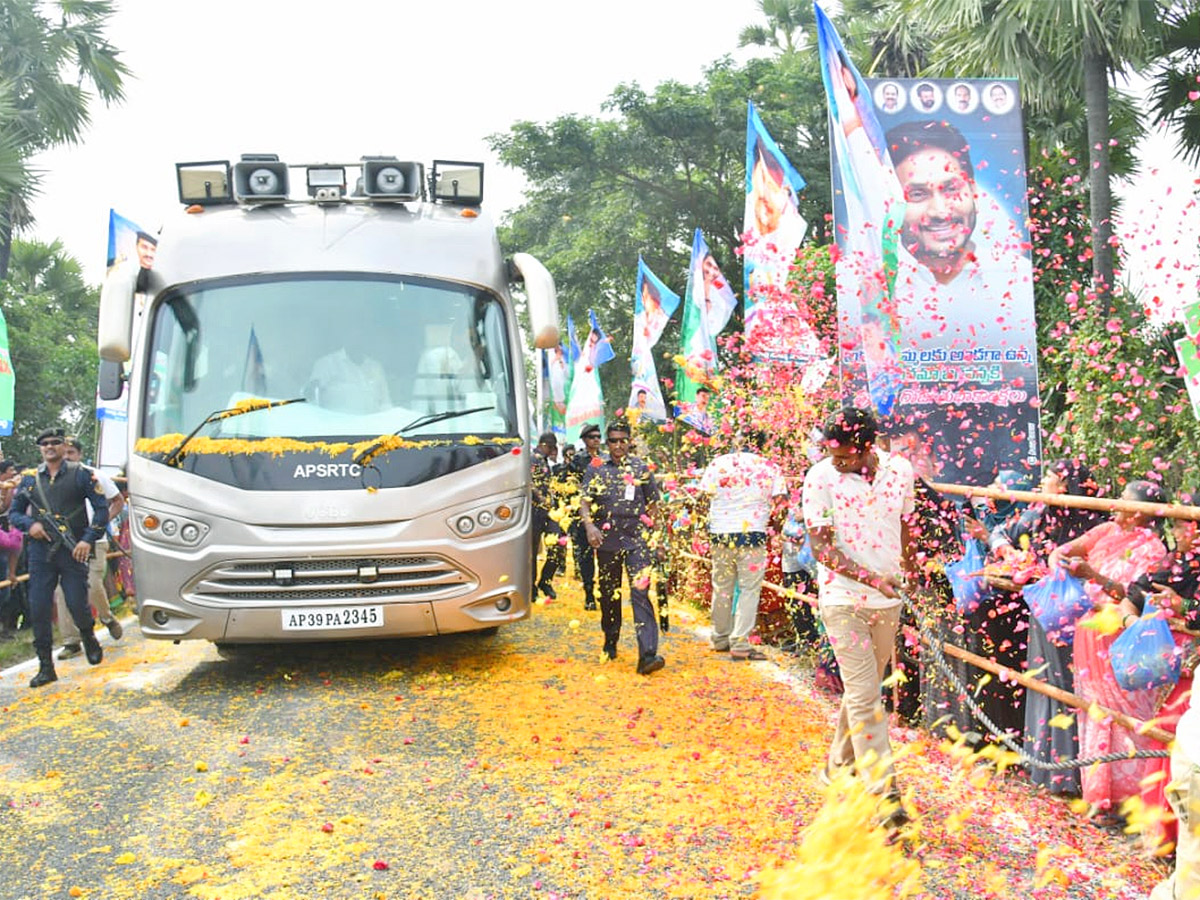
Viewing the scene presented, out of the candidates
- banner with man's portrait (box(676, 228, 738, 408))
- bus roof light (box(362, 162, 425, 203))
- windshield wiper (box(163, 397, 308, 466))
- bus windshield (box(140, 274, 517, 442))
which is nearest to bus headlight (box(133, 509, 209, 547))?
windshield wiper (box(163, 397, 308, 466))

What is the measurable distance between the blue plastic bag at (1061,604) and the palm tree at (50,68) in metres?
23.4

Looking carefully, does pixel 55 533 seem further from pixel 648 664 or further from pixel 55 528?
pixel 648 664

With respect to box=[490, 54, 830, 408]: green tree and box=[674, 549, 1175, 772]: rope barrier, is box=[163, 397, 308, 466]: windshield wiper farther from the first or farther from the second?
box=[490, 54, 830, 408]: green tree

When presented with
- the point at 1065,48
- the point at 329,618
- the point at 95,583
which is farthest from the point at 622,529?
the point at 1065,48

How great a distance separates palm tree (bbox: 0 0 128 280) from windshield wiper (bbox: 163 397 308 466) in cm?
1866

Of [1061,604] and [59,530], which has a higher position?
[59,530]

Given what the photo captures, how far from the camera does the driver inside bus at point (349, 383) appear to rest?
7852 mm

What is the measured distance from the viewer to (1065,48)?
13.8 m

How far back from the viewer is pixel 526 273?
27.9 feet

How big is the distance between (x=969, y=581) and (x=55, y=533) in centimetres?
662

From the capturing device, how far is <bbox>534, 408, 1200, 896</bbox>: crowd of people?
4.49 metres

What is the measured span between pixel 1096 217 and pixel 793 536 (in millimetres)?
7224

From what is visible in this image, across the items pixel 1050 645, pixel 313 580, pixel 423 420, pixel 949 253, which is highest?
pixel 949 253

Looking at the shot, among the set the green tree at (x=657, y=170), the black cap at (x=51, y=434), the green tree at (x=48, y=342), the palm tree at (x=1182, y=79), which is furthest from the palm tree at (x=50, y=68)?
the palm tree at (x=1182, y=79)
